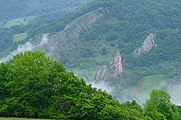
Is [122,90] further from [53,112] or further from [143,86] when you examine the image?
[53,112]

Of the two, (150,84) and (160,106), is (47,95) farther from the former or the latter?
(150,84)

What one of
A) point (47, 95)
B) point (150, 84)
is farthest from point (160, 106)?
point (150, 84)

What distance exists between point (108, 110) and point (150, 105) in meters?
15.7

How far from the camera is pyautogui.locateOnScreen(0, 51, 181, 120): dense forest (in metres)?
57.4

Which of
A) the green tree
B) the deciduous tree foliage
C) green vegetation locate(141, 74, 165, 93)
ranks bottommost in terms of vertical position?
the deciduous tree foliage

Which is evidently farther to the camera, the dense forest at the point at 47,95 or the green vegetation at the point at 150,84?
the green vegetation at the point at 150,84

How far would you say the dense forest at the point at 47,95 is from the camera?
57406mm

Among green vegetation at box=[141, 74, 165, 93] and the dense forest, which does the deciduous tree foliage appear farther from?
green vegetation at box=[141, 74, 165, 93]

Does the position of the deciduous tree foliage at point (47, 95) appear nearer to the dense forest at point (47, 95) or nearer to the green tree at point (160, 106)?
the dense forest at point (47, 95)

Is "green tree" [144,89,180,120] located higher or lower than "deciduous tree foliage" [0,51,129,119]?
higher

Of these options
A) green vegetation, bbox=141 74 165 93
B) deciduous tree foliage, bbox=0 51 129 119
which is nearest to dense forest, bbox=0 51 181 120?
deciduous tree foliage, bbox=0 51 129 119

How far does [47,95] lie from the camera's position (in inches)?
2328

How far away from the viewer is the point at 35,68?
59.6 m

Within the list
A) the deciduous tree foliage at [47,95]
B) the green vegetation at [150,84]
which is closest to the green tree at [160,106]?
the deciduous tree foliage at [47,95]
